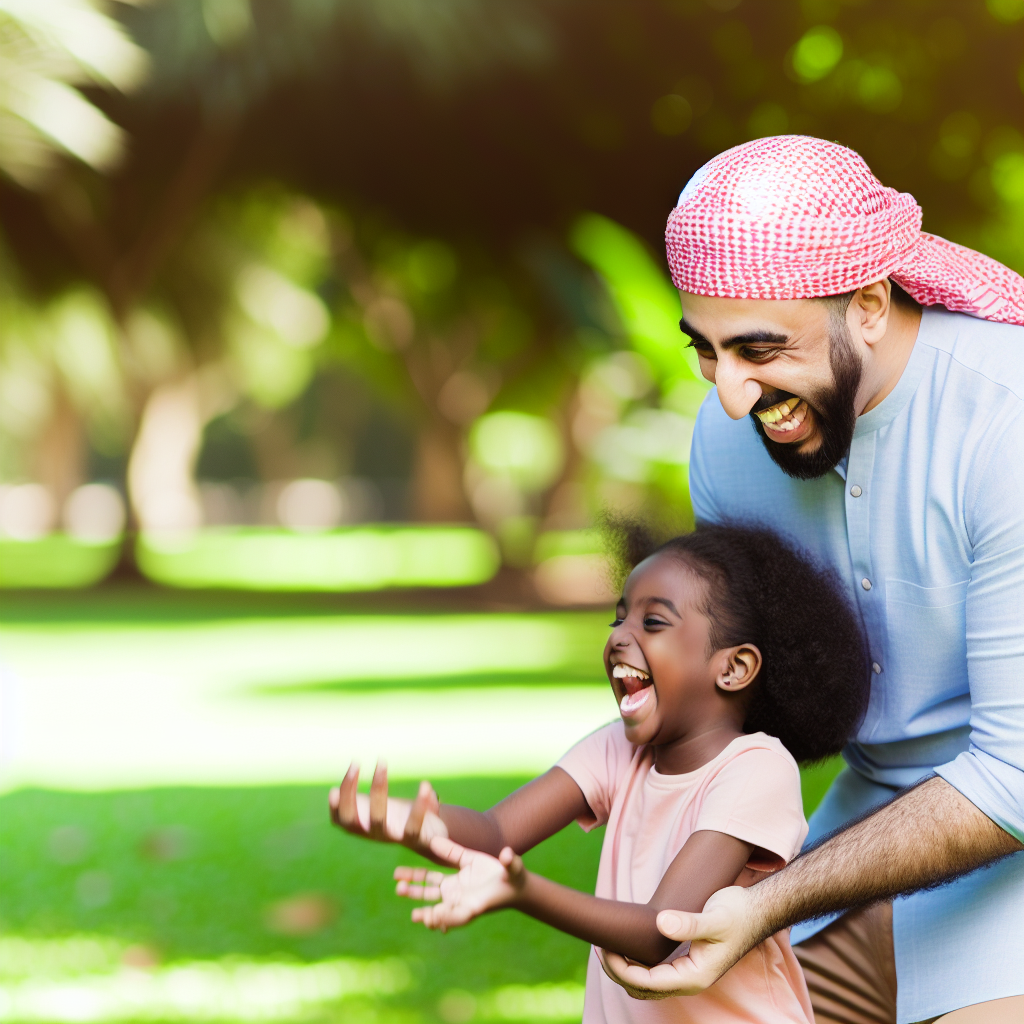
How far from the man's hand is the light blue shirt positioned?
0.44 meters

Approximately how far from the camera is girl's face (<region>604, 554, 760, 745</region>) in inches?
96.3

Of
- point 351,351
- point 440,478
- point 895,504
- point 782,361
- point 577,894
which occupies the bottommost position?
point 577,894

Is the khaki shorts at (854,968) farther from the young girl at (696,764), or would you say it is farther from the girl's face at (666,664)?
the girl's face at (666,664)

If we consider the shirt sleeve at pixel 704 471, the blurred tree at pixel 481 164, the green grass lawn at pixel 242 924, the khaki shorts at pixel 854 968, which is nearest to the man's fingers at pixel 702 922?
the khaki shorts at pixel 854 968

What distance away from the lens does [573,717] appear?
384 inches

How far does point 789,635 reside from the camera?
2.59m

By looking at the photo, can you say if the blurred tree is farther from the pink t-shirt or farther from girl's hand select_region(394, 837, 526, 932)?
girl's hand select_region(394, 837, 526, 932)

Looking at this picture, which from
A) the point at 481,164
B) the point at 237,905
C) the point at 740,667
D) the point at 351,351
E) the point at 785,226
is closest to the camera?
the point at 785,226

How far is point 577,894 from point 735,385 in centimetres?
87

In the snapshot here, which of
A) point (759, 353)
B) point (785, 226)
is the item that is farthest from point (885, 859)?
point (785, 226)

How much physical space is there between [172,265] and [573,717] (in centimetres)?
1402

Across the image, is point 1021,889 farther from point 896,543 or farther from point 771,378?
point 771,378

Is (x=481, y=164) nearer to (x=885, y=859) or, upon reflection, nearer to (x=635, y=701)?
(x=635, y=701)

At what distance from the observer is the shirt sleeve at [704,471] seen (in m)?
2.94
